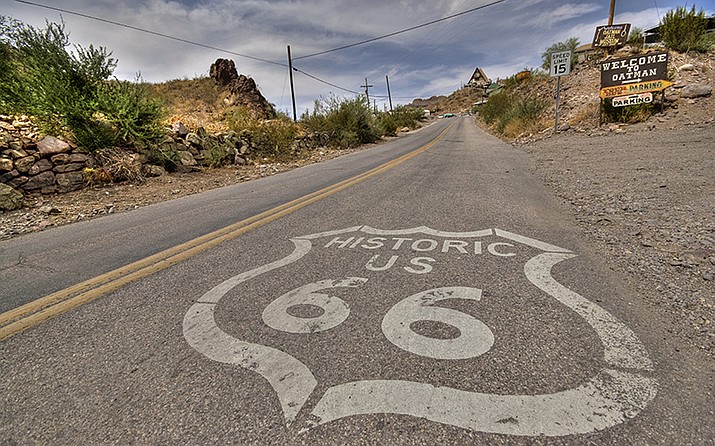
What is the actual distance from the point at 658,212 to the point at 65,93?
37.7ft

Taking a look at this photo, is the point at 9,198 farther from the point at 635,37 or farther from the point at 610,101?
the point at 635,37

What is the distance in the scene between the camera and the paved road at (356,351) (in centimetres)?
127

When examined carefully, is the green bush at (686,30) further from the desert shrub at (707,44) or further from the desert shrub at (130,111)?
the desert shrub at (130,111)

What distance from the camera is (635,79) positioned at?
11.4 metres

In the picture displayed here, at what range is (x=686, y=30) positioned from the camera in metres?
14.1

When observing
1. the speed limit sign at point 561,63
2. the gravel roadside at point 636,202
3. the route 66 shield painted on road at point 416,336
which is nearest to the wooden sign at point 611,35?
the speed limit sign at point 561,63

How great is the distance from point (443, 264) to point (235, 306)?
167cm

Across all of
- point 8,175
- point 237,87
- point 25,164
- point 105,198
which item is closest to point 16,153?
point 25,164

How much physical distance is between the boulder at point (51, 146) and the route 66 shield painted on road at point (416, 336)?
24.1ft

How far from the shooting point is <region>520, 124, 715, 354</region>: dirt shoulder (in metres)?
2.12

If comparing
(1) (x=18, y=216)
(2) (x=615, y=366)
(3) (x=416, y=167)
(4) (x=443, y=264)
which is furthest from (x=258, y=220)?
(3) (x=416, y=167)

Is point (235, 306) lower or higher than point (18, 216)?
lower

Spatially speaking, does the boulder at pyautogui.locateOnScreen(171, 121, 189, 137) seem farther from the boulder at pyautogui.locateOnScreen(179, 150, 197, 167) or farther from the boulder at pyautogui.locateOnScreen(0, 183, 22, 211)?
the boulder at pyautogui.locateOnScreen(0, 183, 22, 211)

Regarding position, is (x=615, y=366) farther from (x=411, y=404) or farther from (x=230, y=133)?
(x=230, y=133)
